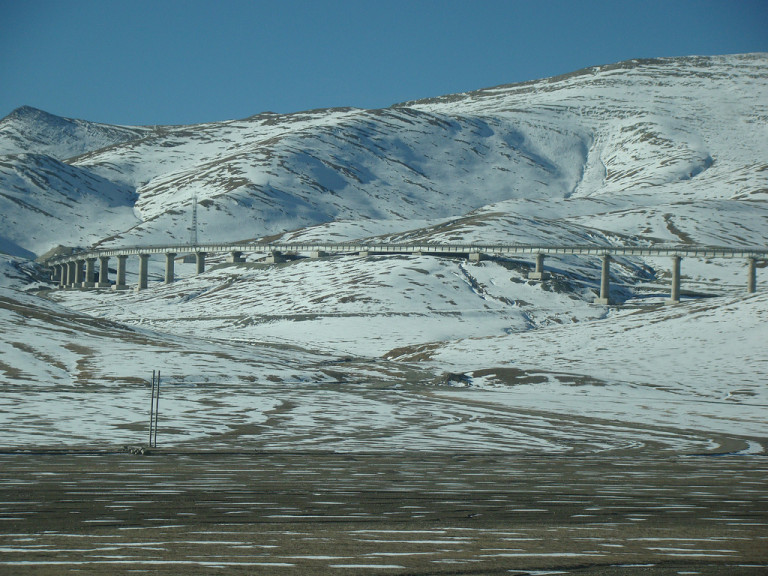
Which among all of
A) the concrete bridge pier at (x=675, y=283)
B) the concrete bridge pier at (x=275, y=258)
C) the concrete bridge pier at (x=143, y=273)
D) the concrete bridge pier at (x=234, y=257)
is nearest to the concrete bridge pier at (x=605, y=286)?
the concrete bridge pier at (x=675, y=283)

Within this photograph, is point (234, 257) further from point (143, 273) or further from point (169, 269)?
point (143, 273)

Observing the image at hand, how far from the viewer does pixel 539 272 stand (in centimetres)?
15800

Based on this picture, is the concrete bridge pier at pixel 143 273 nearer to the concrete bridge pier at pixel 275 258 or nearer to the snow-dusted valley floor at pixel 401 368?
the snow-dusted valley floor at pixel 401 368

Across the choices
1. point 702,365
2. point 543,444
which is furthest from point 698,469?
point 702,365

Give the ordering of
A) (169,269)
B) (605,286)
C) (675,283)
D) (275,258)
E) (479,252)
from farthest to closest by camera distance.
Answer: (169,269) < (275,258) < (479,252) < (605,286) < (675,283)

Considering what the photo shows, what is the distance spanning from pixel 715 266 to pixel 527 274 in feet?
176

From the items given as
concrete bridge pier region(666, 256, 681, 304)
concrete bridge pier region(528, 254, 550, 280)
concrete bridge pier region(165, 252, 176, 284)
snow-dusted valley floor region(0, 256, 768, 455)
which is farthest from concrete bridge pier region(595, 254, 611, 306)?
concrete bridge pier region(165, 252, 176, 284)

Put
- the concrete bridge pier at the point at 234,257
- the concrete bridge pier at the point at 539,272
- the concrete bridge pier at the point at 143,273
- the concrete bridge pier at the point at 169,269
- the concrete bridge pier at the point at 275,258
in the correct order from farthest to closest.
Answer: the concrete bridge pier at the point at 234,257
the concrete bridge pier at the point at 169,269
the concrete bridge pier at the point at 143,273
the concrete bridge pier at the point at 275,258
the concrete bridge pier at the point at 539,272

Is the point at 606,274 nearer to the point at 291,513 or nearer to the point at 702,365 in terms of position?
the point at 702,365

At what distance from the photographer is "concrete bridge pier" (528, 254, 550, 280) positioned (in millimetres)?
156750

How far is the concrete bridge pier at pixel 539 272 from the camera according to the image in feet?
514

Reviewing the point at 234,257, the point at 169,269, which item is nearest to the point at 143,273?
the point at 169,269

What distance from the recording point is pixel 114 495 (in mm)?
13961

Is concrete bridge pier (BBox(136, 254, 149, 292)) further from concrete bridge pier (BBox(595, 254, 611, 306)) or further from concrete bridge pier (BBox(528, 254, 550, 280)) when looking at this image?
concrete bridge pier (BBox(595, 254, 611, 306))
